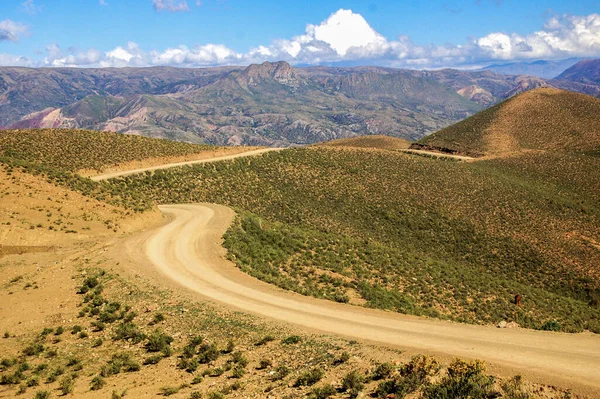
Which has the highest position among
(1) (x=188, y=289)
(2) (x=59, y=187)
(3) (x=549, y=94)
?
(3) (x=549, y=94)

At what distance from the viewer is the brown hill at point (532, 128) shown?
116 meters

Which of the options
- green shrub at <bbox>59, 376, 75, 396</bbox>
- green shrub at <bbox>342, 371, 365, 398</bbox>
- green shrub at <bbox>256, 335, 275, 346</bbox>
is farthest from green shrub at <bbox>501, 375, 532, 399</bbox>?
green shrub at <bbox>59, 376, 75, 396</bbox>

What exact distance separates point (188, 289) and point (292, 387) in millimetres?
12704

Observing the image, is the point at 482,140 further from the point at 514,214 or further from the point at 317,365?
the point at 317,365

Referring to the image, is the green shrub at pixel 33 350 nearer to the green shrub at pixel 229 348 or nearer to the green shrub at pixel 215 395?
the green shrub at pixel 229 348

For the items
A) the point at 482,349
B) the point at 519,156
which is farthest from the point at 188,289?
the point at 519,156

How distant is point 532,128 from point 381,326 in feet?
429

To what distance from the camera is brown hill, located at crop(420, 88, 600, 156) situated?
11631 cm

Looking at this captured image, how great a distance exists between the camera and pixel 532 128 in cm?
12888

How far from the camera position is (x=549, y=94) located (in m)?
151

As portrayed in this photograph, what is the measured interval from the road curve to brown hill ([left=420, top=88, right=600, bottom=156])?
9850 cm

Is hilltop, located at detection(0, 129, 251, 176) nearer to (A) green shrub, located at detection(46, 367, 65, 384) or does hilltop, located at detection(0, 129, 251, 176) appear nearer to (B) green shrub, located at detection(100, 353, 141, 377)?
(A) green shrub, located at detection(46, 367, 65, 384)

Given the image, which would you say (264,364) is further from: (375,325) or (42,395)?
(42,395)

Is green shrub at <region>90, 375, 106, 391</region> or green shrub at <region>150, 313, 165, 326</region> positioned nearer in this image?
green shrub at <region>90, 375, 106, 391</region>
